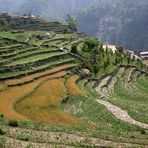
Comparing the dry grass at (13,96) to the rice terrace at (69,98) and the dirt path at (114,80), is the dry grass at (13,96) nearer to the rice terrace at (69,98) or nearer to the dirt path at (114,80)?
the rice terrace at (69,98)

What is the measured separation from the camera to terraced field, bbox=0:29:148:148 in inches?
1489

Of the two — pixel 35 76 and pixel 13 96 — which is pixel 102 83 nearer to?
pixel 35 76

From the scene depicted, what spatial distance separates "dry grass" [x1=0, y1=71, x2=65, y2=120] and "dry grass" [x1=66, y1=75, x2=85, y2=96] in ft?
13.6

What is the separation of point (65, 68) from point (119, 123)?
35865 mm

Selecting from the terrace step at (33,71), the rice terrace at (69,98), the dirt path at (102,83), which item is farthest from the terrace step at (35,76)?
the dirt path at (102,83)

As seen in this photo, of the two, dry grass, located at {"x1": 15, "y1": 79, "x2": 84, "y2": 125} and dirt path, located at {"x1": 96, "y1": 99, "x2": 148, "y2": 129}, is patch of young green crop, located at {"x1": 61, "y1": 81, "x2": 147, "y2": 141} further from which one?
dry grass, located at {"x1": 15, "y1": 79, "x2": 84, "y2": 125}

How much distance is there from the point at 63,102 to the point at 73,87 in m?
9.24

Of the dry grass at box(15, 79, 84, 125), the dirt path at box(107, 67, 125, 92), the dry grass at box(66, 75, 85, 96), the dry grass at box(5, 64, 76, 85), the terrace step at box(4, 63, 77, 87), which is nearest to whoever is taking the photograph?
the dry grass at box(15, 79, 84, 125)

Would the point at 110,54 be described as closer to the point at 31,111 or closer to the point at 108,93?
the point at 108,93

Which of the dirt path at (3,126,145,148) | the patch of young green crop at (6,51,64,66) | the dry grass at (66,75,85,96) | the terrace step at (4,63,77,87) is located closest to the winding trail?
the dry grass at (66,75,85,96)

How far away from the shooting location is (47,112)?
50.7 metres

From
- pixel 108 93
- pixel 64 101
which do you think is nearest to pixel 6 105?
pixel 64 101

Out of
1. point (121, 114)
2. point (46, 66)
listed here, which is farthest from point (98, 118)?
point (46, 66)

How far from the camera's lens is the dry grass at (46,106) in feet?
157
